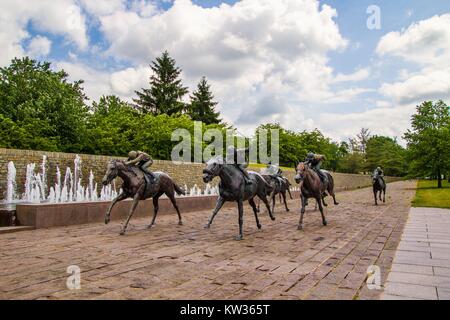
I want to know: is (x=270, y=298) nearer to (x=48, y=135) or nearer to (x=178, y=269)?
(x=178, y=269)

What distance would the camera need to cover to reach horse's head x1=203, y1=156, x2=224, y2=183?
25.2 feet

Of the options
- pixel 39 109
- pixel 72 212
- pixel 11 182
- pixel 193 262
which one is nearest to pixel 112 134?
pixel 39 109

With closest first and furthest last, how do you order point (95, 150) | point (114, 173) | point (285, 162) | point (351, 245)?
point (351, 245)
point (114, 173)
point (95, 150)
point (285, 162)

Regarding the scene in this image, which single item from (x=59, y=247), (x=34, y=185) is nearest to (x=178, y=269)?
(x=59, y=247)

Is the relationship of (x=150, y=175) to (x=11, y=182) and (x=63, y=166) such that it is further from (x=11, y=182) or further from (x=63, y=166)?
(x=63, y=166)

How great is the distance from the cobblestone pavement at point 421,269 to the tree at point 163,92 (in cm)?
4762

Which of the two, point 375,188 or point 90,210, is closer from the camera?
point 90,210

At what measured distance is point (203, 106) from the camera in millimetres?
60344

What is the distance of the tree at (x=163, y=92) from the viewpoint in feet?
176

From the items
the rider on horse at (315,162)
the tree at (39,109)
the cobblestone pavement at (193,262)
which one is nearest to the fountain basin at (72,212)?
the cobblestone pavement at (193,262)

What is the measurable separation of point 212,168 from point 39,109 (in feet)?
71.2

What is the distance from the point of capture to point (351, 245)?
7176 millimetres

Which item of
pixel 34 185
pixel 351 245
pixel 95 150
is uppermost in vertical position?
pixel 95 150

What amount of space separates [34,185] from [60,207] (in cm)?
587
